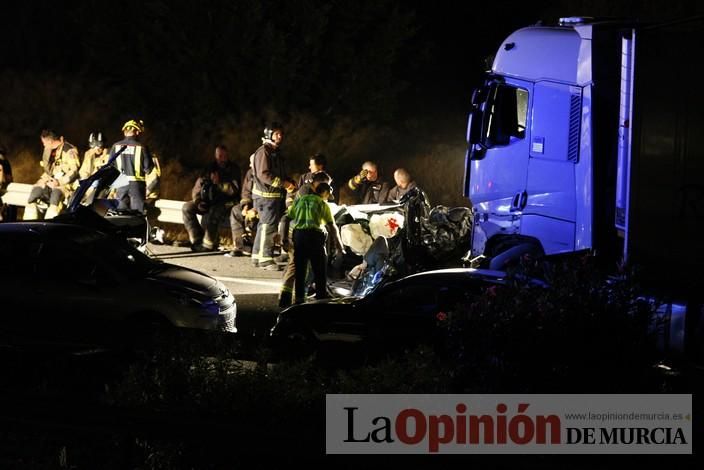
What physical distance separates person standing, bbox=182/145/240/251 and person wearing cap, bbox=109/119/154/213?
103cm

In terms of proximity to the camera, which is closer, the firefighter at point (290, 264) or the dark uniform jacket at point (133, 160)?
the firefighter at point (290, 264)

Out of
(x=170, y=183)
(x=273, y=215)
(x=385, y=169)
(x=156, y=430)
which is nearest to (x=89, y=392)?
(x=156, y=430)

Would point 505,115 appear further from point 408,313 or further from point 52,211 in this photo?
point 52,211

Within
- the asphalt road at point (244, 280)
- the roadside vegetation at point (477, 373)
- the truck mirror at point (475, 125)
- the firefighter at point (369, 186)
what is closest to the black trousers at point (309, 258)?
the asphalt road at point (244, 280)

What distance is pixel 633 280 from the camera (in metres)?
6.75

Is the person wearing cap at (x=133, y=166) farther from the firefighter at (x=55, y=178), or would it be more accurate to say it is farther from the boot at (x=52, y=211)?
the boot at (x=52, y=211)

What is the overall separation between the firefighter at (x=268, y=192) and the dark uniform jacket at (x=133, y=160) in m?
1.64

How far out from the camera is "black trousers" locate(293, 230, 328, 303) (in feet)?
43.7

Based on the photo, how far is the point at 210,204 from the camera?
18.1 m

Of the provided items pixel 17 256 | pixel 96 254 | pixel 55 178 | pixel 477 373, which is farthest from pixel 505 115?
pixel 55 178

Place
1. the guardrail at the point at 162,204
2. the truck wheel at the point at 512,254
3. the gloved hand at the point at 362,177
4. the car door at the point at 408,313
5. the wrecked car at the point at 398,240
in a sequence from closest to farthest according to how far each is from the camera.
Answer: the car door at the point at 408,313 < the truck wheel at the point at 512,254 < the wrecked car at the point at 398,240 < the gloved hand at the point at 362,177 < the guardrail at the point at 162,204

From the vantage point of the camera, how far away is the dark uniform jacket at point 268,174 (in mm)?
16359

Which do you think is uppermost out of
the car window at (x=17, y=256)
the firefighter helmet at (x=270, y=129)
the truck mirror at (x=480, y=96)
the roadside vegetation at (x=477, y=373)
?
the truck mirror at (x=480, y=96)

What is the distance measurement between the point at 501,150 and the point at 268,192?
15.3 ft
